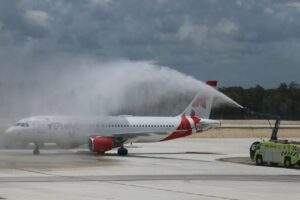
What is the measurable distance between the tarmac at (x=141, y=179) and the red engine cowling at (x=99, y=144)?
215 inches

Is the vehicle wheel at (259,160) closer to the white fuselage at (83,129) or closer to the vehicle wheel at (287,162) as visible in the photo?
the vehicle wheel at (287,162)

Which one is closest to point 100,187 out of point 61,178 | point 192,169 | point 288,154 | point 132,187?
point 132,187

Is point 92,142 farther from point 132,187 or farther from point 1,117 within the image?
point 132,187

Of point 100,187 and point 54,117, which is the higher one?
point 54,117

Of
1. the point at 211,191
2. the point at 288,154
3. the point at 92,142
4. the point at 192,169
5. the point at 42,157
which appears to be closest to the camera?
the point at 211,191

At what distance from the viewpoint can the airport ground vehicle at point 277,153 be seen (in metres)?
52.5

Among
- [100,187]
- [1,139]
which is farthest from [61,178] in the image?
[1,139]

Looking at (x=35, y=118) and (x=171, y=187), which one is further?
(x=35, y=118)

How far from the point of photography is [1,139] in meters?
73.9

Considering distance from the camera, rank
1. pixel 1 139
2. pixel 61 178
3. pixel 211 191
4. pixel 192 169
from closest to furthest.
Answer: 1. pixel 211 191
2. pixel 61 178
3. pixel 192 169
4. pixel 1 139

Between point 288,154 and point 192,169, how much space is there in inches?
330

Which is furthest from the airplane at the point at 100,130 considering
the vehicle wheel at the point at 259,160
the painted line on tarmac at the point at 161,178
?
the painted line on tarmac at the point at 161,178

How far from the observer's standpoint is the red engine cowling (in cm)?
6506

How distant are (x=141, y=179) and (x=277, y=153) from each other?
672 inches
